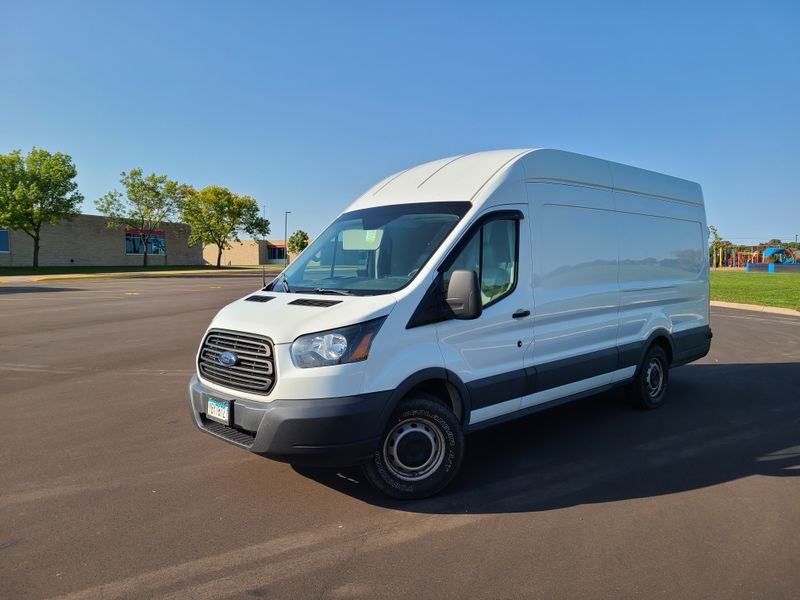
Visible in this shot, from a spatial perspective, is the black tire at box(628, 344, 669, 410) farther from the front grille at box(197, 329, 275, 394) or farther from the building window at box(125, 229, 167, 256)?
the building window at box(125, 229, 167, 256)

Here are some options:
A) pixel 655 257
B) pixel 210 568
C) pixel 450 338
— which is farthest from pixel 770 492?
pixel 210 568

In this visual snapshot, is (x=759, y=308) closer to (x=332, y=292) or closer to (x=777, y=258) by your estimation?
(x=332, y=292)

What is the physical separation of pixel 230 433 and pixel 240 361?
0.52 metres

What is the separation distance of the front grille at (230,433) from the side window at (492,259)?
5.70 ft

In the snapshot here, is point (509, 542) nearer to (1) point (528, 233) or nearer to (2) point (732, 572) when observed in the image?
(2) point (732, 572)

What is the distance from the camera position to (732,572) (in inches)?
128

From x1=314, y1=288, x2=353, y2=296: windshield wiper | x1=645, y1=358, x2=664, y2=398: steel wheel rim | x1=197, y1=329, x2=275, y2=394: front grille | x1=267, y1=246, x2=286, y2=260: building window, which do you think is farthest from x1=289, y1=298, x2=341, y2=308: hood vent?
x1=267, y1=246, x2=286, y2=260: building window

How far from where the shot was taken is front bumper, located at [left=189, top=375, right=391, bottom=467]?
3768 millimetres

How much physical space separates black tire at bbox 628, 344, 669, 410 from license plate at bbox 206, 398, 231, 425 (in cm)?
450

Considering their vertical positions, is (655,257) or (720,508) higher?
(655,257)

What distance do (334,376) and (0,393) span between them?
583 cm

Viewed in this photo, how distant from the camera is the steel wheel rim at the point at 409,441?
4152mm

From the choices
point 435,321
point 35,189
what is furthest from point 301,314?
point 35,189

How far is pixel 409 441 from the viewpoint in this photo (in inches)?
165
